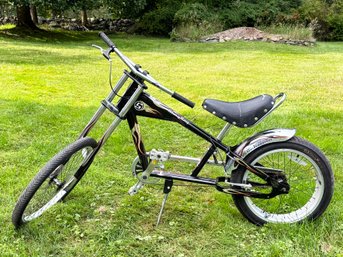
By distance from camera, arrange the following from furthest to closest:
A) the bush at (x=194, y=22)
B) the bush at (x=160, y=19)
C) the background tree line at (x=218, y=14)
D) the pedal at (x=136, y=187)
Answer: the bush at (x=160, y=19)
the background tree line at (x=218, y=14)
the bush at (x=194, y=22)
the pedal at (x=136, y=187)

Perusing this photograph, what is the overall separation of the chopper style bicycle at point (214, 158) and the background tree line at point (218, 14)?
518 inches

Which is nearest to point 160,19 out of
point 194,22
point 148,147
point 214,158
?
point 194,22

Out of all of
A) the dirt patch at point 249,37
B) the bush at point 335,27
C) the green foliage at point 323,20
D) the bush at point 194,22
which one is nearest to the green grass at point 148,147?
the dirt patch at point 249,37

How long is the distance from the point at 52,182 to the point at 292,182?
188 centimetres

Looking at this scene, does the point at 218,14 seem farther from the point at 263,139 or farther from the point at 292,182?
the point at 263,139

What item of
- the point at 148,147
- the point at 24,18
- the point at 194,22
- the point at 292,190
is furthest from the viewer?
the point at 24,18

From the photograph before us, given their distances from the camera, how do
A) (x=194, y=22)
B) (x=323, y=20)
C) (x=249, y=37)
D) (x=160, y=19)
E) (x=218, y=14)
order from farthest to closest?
(x=323, y=20) → (x=160, y=19) → (x=218, y=14) → (x=194, y=22) → (x=249, y=37)

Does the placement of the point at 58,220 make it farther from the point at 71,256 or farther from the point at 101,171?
the point at 101,171

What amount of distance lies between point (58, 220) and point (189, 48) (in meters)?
10.5

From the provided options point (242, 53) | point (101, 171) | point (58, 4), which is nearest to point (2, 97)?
point (101, 171)

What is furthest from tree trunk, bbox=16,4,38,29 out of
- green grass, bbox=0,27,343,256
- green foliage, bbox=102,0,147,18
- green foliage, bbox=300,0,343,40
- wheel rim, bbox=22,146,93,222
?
wheel rim, bbox=22,146,93,222

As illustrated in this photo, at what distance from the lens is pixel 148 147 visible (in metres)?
4.16

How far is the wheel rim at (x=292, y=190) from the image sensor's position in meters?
2.58

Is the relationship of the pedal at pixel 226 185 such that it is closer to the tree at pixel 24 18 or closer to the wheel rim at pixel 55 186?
the wheel rim at pixel 55 186
